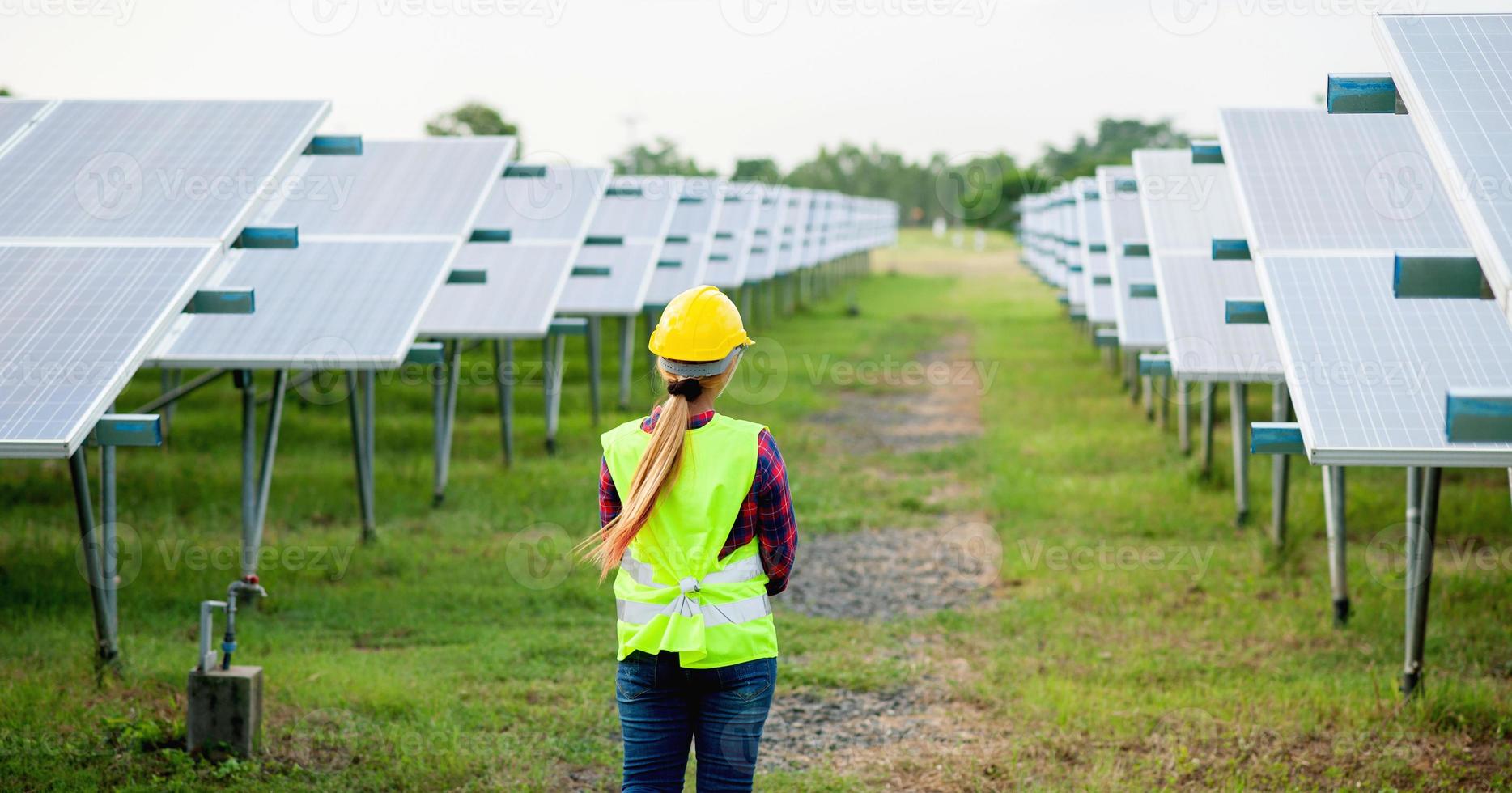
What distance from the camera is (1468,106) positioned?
4.05 metres

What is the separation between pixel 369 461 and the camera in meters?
8.79

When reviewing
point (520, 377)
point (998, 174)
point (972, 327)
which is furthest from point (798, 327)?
point (998, 174)

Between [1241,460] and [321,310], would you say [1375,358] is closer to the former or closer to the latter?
[1241,460]

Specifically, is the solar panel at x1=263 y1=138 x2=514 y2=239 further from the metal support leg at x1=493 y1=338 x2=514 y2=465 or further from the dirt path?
the dirt path

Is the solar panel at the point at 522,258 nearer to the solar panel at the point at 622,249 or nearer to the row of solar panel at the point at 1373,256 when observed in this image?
the solar panel at the point at 622,249

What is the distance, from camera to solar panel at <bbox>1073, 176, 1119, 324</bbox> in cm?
1342

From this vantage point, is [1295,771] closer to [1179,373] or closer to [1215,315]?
[1179,373]

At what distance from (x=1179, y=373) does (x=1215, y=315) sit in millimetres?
1018

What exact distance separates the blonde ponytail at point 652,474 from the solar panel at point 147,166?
119 inches

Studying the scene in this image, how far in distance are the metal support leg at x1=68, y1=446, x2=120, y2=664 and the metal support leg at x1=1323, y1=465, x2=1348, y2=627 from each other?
5.55 meters

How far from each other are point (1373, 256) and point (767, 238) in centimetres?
2134

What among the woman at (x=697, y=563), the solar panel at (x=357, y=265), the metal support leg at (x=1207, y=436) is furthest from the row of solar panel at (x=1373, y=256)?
the solar panel at (x=357, y=265)

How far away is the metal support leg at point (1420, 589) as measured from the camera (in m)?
5.71

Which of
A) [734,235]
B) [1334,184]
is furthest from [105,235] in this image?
[734,235]
